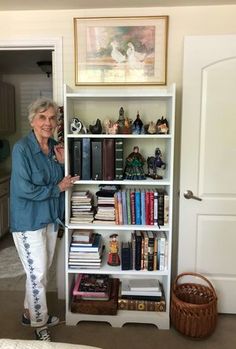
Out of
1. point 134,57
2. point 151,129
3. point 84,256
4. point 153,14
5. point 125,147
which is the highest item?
point 153,14

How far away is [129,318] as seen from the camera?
7.12 ft

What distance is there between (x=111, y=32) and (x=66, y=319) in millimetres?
2066

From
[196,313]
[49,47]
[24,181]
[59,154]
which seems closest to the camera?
[24,181]

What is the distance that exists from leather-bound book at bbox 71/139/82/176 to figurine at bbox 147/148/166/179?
0.50m

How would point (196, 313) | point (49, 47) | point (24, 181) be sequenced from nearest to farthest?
1. point (24, 181)
2. point (196, 313)
3. point (49, 47)

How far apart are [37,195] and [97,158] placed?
0.46 m

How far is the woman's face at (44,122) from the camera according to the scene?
2012mm

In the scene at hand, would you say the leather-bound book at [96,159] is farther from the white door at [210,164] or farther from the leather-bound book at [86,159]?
the white door at [210,164]

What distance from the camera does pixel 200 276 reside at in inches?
86.7

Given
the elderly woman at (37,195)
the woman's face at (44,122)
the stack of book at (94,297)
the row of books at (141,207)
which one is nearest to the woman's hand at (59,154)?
the elderly woman at (37,195)

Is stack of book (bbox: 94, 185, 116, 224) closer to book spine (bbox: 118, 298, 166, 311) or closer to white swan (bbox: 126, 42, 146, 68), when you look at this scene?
book spine (bbox: 118, 298, 166, 311)

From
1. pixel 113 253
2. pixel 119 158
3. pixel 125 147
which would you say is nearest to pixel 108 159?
pixel 119 158

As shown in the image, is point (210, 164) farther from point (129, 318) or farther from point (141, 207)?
point (129, 318)

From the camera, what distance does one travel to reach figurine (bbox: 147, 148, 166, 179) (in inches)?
85.8
